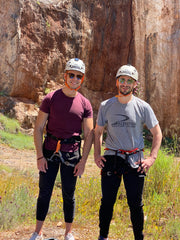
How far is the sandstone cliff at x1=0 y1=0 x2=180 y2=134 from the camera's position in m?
13.7

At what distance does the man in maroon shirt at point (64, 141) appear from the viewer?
3.10 m

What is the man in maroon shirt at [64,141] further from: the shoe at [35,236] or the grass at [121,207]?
the grass at [121,207]

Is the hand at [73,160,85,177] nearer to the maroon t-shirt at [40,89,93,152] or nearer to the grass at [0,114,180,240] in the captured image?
the maroon t-shirt at [40,89,93,152]

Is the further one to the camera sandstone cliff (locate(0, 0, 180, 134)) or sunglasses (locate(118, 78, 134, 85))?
sandstone cliff (locate(0, 0, 180, 134))

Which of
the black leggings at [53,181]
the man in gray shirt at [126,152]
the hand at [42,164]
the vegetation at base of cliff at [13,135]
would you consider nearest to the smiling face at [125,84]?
the man in gray shirt at [126,152]

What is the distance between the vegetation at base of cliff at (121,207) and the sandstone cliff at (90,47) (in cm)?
947

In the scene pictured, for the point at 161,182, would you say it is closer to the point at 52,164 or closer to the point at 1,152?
the point at 52,164

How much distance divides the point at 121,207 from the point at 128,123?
213 cm

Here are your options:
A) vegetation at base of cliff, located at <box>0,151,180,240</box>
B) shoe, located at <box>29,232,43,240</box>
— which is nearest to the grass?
vegetation at base of cliff, located at <box>0,151,180,240</box>

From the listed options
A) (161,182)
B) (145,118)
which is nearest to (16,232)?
(145,118)

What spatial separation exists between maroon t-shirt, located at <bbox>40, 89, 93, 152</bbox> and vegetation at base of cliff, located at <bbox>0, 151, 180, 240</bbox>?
1.43 m

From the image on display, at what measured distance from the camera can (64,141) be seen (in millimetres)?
3100

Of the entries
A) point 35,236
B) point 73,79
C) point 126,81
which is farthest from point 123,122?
point 35,236

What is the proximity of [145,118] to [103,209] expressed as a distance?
1.06 meters
